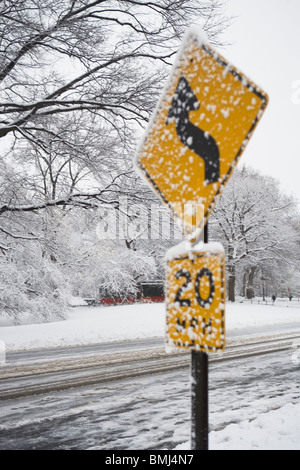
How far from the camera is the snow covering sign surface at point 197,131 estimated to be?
6.31 ft

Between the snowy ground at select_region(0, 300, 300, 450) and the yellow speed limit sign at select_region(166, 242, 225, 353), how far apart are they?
2715mm

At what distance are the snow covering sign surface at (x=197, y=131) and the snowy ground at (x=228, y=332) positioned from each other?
10.4 ft

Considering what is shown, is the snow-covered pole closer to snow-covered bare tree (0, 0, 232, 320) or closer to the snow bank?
the snow bank

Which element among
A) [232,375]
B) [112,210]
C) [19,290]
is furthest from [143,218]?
[19,290]

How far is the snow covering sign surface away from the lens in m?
1.92

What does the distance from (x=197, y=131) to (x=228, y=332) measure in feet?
51.4

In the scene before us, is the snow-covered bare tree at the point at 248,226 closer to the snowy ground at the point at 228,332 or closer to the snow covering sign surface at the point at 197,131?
the snowy ground at the point at 228,332

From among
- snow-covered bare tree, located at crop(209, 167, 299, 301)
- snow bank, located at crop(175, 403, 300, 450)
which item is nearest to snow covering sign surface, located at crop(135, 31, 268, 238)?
snow bank, located at crop(175, 403, 300, 450)

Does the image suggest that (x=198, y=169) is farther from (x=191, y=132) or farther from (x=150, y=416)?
(x=150, y=416)

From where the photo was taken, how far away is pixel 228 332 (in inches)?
657

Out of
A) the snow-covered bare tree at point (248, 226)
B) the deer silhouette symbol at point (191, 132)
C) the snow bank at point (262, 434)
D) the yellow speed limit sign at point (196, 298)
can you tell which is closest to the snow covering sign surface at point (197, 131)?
the deer silhouette symbol at point (191, 132)

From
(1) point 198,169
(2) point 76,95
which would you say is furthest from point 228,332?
(1) point 198,169
